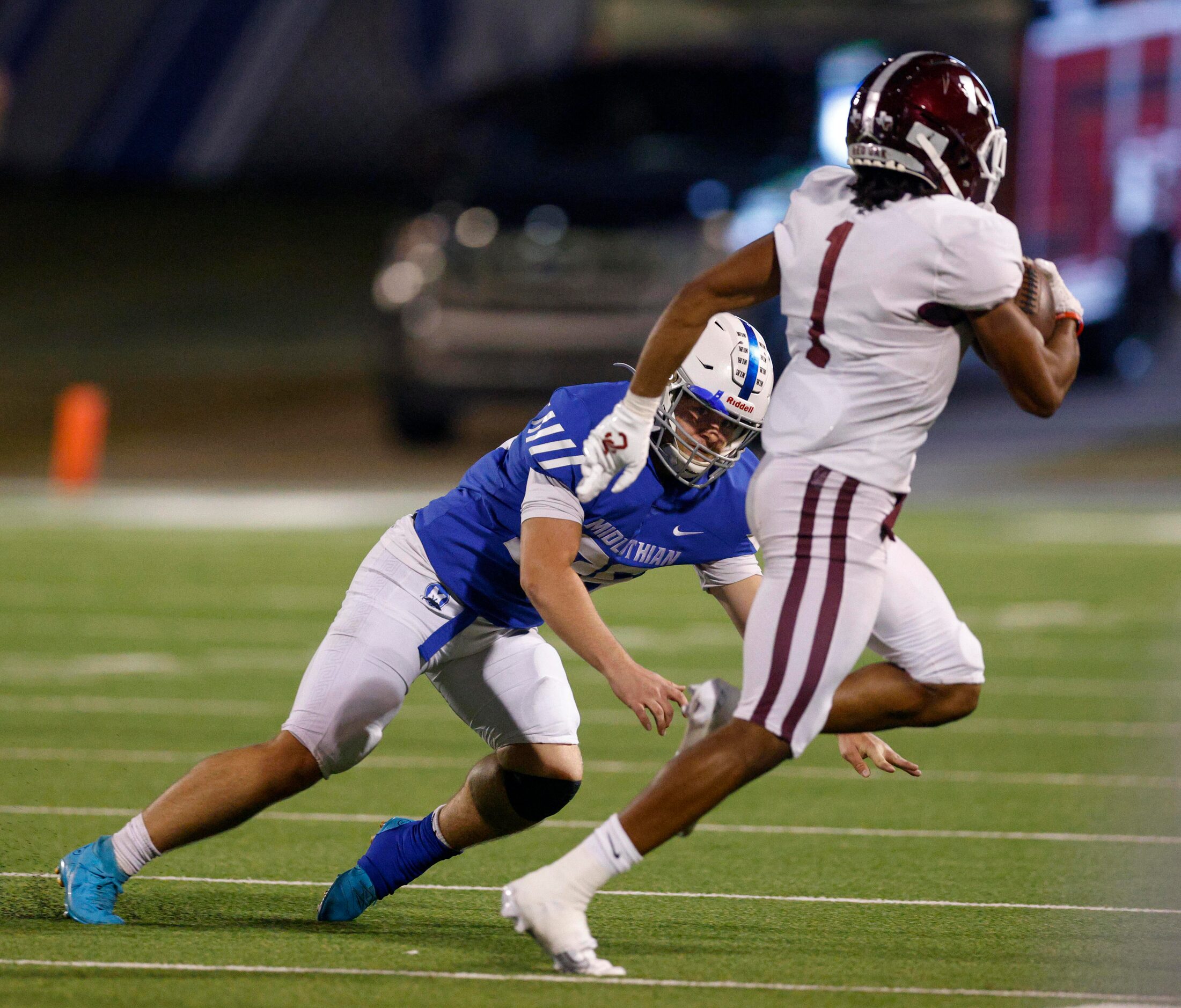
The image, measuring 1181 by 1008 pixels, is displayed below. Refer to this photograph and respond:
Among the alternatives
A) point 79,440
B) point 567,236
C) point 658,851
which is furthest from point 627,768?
point 79,440

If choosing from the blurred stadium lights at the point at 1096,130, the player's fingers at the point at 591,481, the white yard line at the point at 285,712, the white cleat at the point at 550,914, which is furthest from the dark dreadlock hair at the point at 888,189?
the blurred stadium lights at the point at 1096,130

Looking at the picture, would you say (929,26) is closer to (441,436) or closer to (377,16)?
(441,436)

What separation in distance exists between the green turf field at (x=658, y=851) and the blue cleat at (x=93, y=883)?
46 millimetres

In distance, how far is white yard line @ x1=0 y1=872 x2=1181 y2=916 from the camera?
4859 millimetres

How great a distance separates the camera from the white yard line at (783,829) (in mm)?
5762

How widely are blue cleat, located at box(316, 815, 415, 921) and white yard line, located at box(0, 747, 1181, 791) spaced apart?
2.16 m

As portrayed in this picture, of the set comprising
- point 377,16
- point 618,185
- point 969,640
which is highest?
point 377,16

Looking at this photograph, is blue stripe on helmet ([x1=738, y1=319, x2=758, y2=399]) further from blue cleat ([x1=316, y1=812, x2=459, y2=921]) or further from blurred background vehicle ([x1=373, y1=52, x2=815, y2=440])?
blurred background vehicle ([x1=373, y1=52, x2=815, y2=440])

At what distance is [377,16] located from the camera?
33156 millimetres

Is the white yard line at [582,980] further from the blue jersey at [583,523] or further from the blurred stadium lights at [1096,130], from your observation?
the blurred stadium lights at [1096,130]

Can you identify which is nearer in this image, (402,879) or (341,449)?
(402,879)

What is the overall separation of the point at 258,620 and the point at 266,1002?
6.39 m

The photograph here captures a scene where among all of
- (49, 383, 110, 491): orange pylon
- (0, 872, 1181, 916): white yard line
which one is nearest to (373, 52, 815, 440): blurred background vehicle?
(49, 383, 110, 491): orange pylon

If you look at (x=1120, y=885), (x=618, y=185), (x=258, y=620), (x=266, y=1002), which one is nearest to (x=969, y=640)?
(x=1120, y=885)
